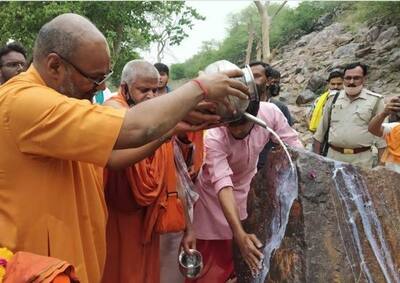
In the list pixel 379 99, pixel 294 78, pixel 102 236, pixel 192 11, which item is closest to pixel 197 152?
pixel 102 236

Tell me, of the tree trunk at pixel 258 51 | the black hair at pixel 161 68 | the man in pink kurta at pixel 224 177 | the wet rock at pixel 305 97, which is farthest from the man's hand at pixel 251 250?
the tree trunk at pixel 258 51

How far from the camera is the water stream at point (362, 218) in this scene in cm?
230

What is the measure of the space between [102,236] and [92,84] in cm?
67

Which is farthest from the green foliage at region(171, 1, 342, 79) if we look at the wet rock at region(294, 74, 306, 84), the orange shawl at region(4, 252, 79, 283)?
the orange shawl at region(4, 252, 79, 283)

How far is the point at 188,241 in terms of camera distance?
309 centimetres

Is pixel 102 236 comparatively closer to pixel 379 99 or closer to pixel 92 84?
pixel 92 84

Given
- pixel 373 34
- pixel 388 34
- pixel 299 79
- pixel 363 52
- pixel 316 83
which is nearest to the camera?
pixel 316 83

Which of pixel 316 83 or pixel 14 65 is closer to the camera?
pixel 14 65

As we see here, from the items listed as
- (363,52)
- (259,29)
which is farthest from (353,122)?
(259,29)

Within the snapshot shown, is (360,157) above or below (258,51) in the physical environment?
above

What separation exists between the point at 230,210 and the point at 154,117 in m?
1.16

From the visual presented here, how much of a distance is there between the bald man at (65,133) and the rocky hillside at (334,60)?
33.9 ft

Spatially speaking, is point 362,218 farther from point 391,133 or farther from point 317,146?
point 317,146

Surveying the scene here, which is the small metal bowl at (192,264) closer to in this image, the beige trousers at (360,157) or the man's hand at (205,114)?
the man's hand at (205,114)
